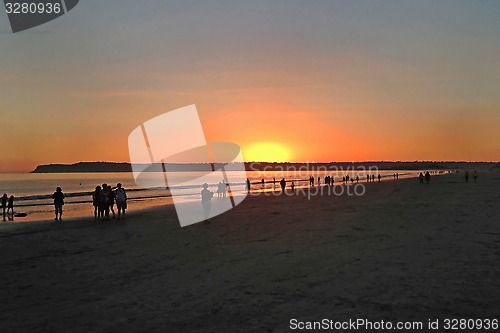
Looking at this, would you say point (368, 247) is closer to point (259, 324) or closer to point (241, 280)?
point (241, 280)

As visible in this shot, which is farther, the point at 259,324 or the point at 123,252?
the point at 123,252

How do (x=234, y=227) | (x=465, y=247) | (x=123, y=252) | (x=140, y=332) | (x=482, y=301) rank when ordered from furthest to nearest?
(x=234, y=227) < (x=123, y=252) < (x=465, y=247) < (x=482, y=301) < (x=140, y=332)

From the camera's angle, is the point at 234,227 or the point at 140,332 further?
the point at 234,227

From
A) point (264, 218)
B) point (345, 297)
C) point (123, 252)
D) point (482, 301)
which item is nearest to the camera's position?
point (482, 301)

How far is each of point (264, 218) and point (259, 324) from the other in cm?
1565

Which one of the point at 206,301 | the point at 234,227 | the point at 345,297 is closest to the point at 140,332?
the point at 206,301

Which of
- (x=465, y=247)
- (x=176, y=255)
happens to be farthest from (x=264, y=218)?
(x=465, y=247)

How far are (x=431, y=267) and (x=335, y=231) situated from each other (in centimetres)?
653

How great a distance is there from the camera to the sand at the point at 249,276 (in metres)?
6.93

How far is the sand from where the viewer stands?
693 centimetres

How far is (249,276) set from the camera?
964 centimetres

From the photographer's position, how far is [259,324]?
21.4 feet

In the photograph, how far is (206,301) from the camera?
25.8ft

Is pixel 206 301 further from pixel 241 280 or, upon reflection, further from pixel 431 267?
pixel 431 267
